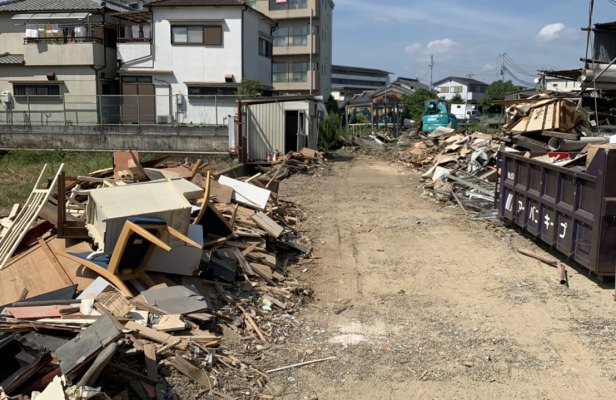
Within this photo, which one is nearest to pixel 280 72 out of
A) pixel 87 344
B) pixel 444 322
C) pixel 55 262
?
pixel 55 262

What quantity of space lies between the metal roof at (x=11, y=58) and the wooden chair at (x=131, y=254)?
32.8 metres

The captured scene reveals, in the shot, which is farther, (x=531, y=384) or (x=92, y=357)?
(x=531, y=384)

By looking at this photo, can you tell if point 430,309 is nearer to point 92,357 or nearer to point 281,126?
point 92,357

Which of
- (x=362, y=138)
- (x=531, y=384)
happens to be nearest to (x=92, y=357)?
(x=531, y=384)

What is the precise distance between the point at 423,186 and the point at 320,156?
6.75 m

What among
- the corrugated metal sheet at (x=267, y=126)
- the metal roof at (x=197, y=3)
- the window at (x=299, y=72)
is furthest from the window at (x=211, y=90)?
the window at (x=299, y=72)

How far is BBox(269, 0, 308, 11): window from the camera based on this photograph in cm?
4991

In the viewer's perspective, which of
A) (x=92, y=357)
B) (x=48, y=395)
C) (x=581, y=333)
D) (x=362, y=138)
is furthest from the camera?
(x=362, y=138)

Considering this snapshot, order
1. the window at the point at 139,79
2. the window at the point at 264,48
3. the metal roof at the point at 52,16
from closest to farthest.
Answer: the window at the point at 139,79 → the metal roof at the point at 52,16 → the window at the point at 264,48

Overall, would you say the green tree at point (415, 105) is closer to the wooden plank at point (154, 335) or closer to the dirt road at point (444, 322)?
the dirt road at point (444, 322)

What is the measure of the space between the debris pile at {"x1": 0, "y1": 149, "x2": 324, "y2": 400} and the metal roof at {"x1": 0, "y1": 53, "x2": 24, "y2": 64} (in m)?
29.2

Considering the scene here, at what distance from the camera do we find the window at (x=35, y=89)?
34375mm

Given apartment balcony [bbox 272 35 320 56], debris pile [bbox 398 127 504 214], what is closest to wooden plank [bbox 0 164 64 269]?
debris pile [bbox 398 127 504 214]

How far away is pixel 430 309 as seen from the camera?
23.4 feet
